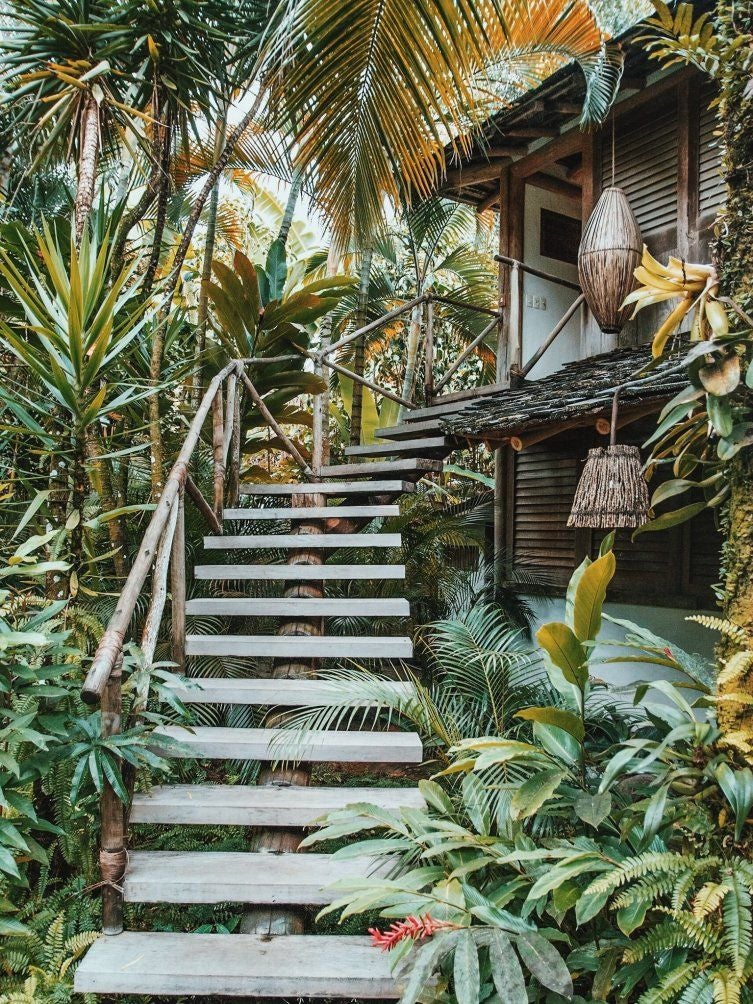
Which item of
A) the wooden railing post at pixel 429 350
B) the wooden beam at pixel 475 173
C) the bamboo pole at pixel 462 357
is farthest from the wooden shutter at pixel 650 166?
the wooden railing post at pixel 429 350

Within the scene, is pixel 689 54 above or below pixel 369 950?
above

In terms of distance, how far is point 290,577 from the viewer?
3.37m

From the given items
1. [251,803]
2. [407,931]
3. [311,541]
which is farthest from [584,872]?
[311,541]

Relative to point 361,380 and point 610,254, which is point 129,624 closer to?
point 361,380

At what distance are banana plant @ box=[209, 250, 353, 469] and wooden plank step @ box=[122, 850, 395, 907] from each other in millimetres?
3291

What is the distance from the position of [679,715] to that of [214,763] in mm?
2898

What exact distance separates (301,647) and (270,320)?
9.41 ft

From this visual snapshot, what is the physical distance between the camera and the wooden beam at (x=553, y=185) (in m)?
6.05

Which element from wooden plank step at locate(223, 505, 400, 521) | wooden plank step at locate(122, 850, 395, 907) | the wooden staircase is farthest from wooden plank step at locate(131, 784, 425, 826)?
wooden plank step at locate(223, 505, 400, 521)

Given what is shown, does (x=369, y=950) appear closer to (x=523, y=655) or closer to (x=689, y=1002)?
(x=689, y=1002)

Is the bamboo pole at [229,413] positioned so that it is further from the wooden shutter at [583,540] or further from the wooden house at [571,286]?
the wooden shutter at [583,540]

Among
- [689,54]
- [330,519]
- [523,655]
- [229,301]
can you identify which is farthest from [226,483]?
[689,54]

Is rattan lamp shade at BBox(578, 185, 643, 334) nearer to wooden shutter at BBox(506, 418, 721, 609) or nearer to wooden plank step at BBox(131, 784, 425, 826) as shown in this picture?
wooden shutter at BBox(506, 418, 721, 609)

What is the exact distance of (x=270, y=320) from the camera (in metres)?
5.02
